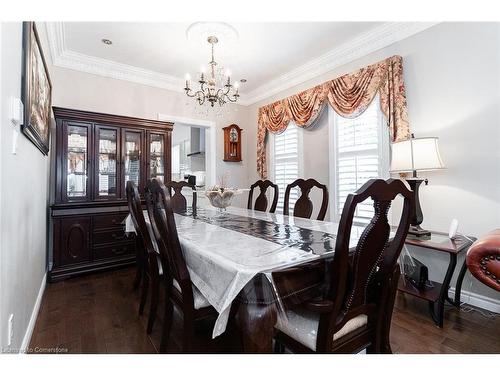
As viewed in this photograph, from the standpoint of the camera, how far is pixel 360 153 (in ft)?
10.4

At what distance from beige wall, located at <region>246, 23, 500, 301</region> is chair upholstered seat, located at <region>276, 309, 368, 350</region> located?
5.77 feet

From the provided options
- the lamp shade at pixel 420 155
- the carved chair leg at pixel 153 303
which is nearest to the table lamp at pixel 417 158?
the lamp shade at pixel 420 155

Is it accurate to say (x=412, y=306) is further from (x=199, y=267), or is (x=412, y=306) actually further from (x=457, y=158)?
(x=199, y=267)

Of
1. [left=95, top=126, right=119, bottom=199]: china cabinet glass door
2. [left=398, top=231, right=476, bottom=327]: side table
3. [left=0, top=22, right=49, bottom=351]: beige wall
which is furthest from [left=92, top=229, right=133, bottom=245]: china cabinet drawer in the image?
[left=398, top=231, right=476, bottom=327]: side table

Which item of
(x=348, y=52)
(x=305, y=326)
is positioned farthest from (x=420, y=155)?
(x=305, y=326)

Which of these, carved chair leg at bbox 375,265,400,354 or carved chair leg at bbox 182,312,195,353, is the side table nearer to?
carved chair leg at bbox 375,265,400,354

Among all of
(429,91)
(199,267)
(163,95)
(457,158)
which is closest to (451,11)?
(429,91)

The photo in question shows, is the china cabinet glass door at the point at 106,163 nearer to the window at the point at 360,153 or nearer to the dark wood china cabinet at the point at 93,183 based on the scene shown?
the dark wood china cabinet at the point at 93,183

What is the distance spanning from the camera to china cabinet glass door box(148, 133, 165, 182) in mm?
3596

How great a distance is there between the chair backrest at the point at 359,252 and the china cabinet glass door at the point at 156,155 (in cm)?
304

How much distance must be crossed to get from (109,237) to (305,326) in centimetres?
284

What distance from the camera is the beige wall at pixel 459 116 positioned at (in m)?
2.17

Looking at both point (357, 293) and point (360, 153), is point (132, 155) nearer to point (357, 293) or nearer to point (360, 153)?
point (360, 153)
